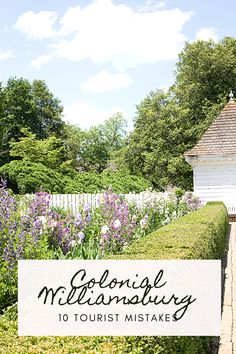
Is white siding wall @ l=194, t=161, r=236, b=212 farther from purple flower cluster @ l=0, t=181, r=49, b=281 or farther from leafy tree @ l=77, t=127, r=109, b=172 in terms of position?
leafy tree @ l=77, t=127, r=109, b=172

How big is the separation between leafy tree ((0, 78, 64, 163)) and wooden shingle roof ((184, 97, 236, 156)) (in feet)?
68.0

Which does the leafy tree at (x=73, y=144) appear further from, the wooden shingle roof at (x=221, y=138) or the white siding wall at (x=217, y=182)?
the white siding wall at (x=217, y=182)

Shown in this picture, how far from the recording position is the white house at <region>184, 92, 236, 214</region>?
76.9 ft

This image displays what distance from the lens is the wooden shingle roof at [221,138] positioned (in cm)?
2367

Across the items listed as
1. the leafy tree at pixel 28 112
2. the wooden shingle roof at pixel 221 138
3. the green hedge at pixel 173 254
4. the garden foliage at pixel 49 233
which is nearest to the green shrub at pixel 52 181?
the wooden shingle roof at pixel 221 138

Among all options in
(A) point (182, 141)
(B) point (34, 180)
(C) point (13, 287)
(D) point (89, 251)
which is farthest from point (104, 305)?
(A) point (182, 141)

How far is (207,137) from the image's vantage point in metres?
24.7

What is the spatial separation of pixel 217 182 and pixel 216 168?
682 mm

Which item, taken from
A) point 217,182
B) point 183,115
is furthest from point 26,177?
point 183,115

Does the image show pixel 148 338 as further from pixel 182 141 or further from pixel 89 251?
pixel 182 141

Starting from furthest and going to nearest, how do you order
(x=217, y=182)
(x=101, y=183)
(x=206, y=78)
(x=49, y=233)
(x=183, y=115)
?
(x=206, y=78), (x=183, y=115), (x=217, y=182), (x=101, y=183), (x=49, y=233)

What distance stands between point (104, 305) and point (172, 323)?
16.1 inches

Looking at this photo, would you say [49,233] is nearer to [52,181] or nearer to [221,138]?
[52,181]

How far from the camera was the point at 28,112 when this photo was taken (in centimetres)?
4569
